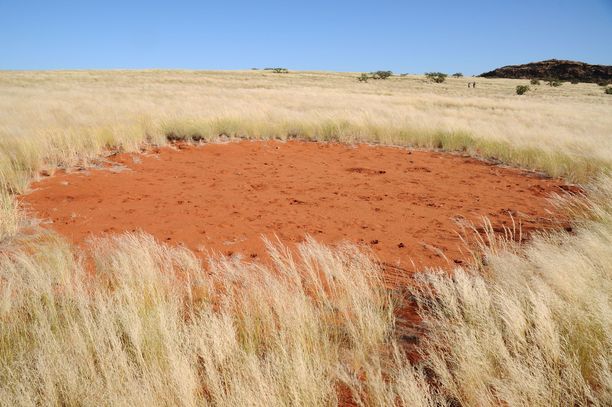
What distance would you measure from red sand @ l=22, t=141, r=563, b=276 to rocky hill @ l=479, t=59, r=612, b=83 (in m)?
80.9

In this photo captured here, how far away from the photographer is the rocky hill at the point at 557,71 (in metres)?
75.1

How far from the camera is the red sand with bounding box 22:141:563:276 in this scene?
Answer: 502 cm

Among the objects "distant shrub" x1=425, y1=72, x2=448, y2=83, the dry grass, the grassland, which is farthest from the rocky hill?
the grassland

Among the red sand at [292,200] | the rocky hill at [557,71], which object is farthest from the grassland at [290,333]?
the rocky hill at [557,71]

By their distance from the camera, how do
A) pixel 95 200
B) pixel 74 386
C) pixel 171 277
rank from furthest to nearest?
pixel 95 200, pixel 171 277, pixel 74 386

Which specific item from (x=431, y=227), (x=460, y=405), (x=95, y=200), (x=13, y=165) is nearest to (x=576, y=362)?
(x=460, y=405)

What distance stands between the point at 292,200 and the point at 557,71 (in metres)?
96.5

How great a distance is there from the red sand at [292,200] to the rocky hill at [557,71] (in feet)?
265

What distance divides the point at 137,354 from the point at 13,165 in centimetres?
669

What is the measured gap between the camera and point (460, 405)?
2.08 meters

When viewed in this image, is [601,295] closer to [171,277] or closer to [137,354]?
[137,354]

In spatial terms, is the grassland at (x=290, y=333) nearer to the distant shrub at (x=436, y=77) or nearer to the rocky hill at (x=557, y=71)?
the distant shrub at (x=436, y=77)

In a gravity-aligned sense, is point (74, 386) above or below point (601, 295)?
below

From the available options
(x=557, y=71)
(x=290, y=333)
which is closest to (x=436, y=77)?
(x=557, y=71)
